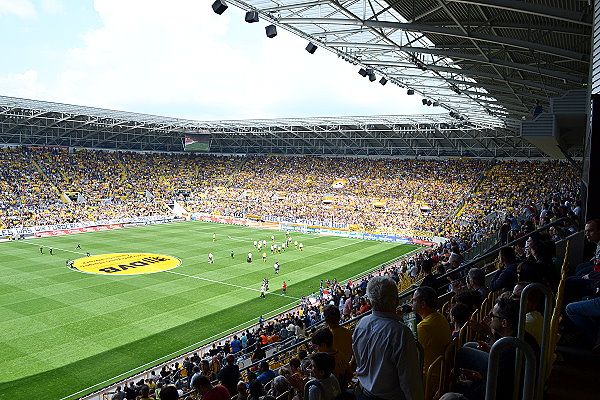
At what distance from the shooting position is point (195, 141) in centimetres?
6344

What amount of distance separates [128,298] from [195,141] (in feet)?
135

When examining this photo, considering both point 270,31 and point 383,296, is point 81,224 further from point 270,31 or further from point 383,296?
point 383,296

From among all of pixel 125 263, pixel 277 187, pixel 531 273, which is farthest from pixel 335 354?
pixel 277 187

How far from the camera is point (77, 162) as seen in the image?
61.0 metres

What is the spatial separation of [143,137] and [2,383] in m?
56.9

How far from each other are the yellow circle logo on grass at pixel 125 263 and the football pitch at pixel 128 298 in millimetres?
183

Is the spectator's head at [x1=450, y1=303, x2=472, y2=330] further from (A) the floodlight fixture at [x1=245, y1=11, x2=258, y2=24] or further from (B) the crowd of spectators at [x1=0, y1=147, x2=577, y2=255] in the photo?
(B) the crowd of spectators at [x1=0, y1=147, x2=577, y2=255]

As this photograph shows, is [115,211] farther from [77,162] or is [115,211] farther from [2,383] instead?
[2,383]

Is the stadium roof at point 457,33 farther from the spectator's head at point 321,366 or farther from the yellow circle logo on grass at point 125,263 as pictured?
the yellow circle logo on grass at point 125,263

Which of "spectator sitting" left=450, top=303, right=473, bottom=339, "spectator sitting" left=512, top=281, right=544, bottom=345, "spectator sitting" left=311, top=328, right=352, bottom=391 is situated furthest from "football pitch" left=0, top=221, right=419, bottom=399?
"spectator sitting" left=512, top=281, right=544, bottom=345

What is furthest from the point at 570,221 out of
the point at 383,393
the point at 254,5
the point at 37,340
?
the point at 37,340

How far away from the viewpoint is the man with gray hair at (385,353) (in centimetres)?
312

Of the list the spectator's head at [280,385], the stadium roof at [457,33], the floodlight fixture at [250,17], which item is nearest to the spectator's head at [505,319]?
the spectator's head at [280,385]

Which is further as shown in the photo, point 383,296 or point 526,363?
point 383,296
